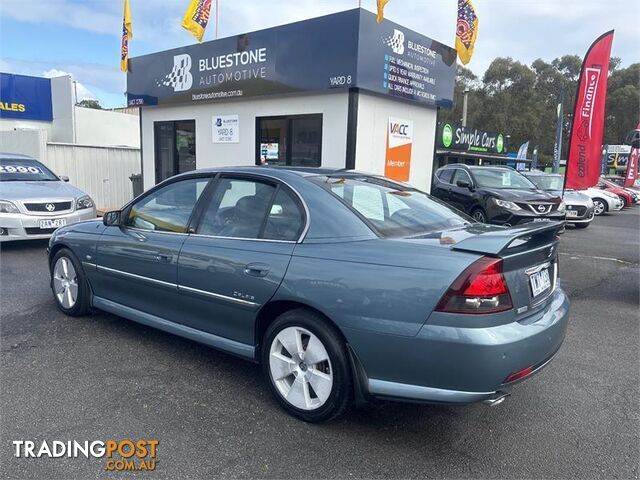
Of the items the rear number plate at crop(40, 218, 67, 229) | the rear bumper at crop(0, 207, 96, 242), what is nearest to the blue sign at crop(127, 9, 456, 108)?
the rear number plate at crop(40, 218, 67, 229)

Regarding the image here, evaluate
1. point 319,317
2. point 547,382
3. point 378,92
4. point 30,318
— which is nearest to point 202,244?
point 319,317

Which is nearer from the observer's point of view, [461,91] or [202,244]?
[202,244]

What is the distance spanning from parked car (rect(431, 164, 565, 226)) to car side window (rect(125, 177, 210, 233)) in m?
7.46

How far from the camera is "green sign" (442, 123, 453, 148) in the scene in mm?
22125

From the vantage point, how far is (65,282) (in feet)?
15.6

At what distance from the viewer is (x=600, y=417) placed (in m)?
3.14

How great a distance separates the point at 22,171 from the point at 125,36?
4.45m

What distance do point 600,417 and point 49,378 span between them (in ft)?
12.2

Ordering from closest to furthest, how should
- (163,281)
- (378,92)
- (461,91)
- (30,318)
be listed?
(163,281) → (30,318) → (378,92) → (461,91)

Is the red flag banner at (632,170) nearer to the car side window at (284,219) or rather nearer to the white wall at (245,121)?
the white wall at (245,121)

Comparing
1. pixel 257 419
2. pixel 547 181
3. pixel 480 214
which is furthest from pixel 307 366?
pixel 547 181

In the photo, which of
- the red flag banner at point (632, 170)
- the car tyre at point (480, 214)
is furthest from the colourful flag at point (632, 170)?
the car tyre at point (480, 214)

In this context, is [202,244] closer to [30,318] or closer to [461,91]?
[30,318]

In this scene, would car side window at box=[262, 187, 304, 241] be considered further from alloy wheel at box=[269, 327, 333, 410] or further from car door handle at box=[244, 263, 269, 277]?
alloy wheel at box=[269, 327, 333, 410]
